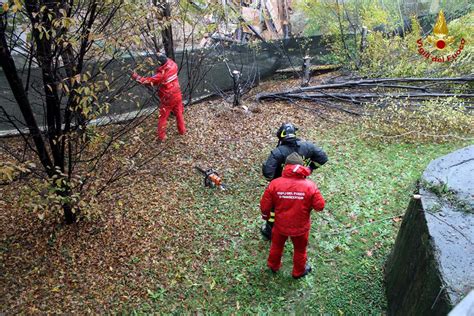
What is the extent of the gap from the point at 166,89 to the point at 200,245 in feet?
11.3

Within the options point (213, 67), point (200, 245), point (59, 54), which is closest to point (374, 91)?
point (213, 67)

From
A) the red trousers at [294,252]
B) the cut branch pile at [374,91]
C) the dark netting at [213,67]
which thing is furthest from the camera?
the cut branch pile at [374,91]

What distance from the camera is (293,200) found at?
4.12m

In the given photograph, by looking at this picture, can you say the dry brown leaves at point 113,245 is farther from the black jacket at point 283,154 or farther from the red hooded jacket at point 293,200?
the black jacket at point 283,154

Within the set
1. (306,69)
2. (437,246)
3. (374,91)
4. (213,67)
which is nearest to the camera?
(437,246)

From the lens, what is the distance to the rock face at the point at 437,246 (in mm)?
2965

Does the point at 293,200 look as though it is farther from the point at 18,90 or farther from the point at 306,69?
the point at 306,69

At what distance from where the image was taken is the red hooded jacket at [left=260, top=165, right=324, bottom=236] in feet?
13.4

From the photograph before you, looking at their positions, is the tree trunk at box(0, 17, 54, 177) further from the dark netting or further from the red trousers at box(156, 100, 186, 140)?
the dark netting

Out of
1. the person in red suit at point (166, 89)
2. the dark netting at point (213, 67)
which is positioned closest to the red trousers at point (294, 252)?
the person in red suit at point (166, 89)

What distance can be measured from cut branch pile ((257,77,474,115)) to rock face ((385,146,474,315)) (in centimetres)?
461

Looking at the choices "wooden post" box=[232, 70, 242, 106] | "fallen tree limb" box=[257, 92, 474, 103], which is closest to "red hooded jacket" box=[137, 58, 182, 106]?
"wooden post" box=[232, 70, 242, 106]

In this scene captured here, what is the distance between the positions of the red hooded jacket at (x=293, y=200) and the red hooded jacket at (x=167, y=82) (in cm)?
362

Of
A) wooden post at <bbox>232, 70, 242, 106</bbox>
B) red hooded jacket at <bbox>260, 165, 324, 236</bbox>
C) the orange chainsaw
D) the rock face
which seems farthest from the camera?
wooden post at <bbox>232, 70, 242, 106</bbox>
